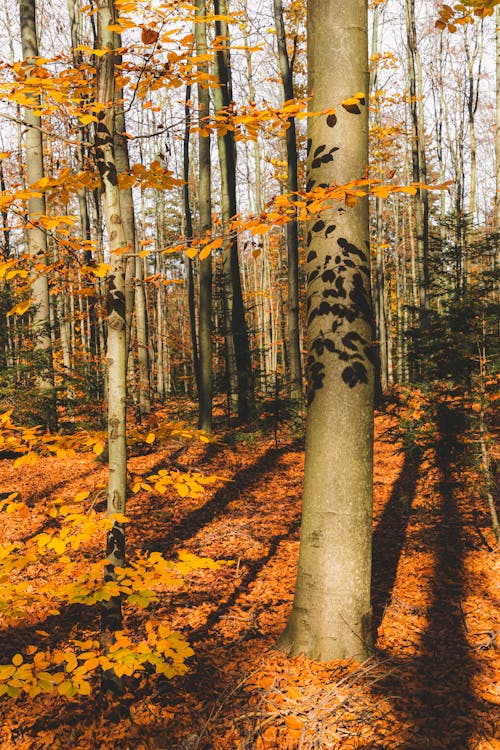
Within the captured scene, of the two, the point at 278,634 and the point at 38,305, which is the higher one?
the point at 38,305

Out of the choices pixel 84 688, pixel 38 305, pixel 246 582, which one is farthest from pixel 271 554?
pixel 38 305

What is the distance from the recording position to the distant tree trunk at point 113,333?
2820 mm

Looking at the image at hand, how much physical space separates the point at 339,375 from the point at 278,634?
7.20ft

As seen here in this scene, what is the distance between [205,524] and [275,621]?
2451 mm

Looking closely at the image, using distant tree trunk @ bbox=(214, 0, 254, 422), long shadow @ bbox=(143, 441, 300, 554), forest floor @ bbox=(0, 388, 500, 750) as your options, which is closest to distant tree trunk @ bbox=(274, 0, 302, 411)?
distant tree trunk @ bbox=(214, 0, 254, 422)

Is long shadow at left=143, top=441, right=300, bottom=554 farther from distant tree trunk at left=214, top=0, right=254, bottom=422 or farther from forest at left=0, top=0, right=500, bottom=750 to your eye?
distant tree trunk at left=214, top=0, right=254, bottom=422

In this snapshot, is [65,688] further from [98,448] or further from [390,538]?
[390,538]

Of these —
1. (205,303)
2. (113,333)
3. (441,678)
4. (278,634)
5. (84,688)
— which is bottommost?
(278,634)

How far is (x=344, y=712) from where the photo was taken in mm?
2643

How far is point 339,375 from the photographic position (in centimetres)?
292

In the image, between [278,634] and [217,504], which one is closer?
[278,634]

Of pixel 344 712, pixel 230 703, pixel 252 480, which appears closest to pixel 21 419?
pixel 252 480

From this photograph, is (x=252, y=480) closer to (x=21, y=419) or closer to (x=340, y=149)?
(x=21, y=419)

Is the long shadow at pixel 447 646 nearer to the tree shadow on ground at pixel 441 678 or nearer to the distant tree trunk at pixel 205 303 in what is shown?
the tree shadow on ground at pixel 441 678
